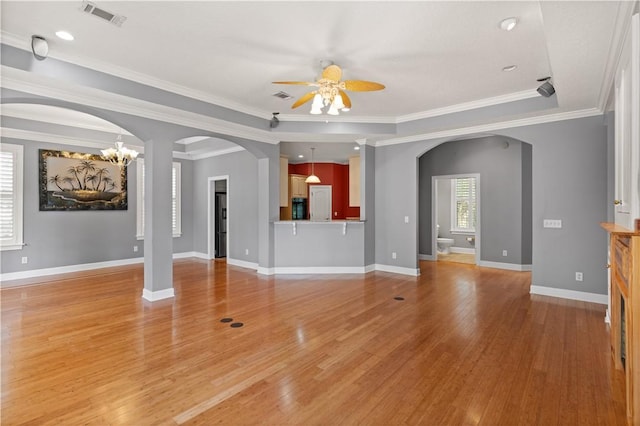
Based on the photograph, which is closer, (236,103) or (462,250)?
(236,103)

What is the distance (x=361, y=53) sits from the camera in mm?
3467

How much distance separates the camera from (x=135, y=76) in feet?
13.2

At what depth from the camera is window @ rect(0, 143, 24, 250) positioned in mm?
5734

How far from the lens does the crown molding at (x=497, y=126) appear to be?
4.60 metres

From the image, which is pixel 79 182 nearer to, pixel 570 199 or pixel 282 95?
pixel 282 95

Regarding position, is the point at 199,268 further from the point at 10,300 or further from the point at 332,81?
the point at 332,81

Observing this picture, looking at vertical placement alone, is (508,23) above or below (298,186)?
above

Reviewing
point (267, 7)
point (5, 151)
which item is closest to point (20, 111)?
point (5, 151)

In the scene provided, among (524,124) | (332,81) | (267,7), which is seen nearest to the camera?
(267,7)

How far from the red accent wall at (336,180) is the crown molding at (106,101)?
476 centimetres

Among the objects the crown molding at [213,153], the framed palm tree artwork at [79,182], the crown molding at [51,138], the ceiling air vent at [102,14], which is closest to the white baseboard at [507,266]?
the crown molding at [213,153]

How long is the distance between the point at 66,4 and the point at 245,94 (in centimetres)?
230

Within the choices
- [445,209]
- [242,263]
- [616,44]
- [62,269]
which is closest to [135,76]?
[242,263]

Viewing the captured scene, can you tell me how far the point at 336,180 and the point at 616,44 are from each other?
26.1ft
